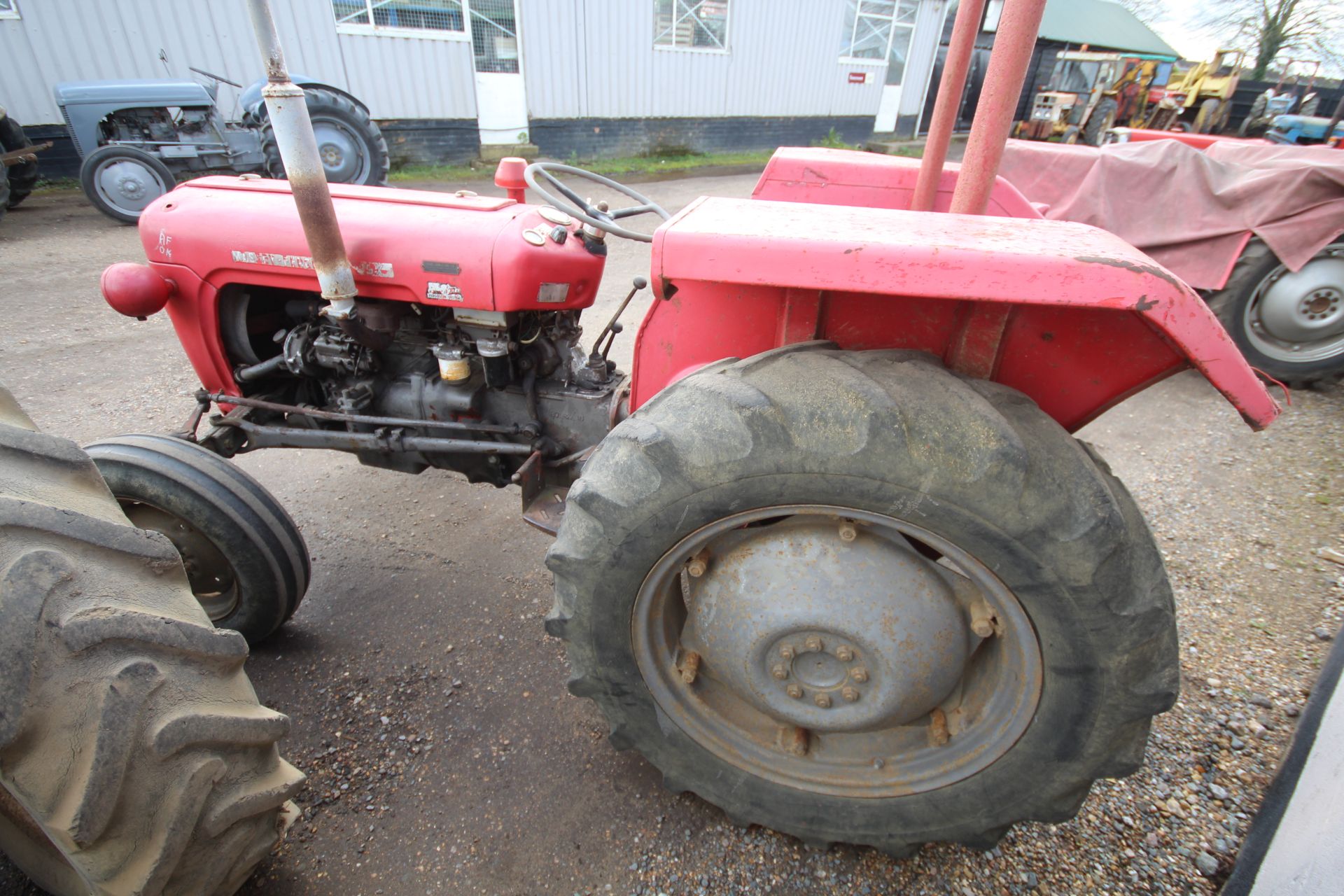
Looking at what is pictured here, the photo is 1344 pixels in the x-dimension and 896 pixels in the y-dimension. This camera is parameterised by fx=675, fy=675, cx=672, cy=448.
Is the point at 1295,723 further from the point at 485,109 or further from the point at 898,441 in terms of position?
the point at 485,109

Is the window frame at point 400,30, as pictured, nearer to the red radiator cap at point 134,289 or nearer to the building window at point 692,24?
the building window at point 692,24

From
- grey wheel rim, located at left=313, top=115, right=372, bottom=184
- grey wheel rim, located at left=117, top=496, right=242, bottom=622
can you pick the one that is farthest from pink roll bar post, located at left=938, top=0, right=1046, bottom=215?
grey wheel rim, located at left=313, top=115, right=372, bottom=184

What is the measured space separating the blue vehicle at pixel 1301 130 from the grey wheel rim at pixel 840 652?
31.9 ft

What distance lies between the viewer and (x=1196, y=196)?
3711mm

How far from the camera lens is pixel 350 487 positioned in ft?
8.91

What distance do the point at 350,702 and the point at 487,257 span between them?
1223 mm

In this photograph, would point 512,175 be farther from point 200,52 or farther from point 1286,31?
point 1286,31

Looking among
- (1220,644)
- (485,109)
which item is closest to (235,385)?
(1220,644)

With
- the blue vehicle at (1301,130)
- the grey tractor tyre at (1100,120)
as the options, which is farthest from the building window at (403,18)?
the grey tractor tyre at (1100,120)

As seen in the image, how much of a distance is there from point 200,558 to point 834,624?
5.51 feet

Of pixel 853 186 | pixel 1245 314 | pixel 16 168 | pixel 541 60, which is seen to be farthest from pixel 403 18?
pixel 1245 314

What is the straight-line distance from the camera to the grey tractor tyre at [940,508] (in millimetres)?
1042

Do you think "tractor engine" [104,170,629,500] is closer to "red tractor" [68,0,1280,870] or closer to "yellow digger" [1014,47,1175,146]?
"red tractor" [68,0,1280,870]

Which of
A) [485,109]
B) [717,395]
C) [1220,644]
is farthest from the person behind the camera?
[485,109]
